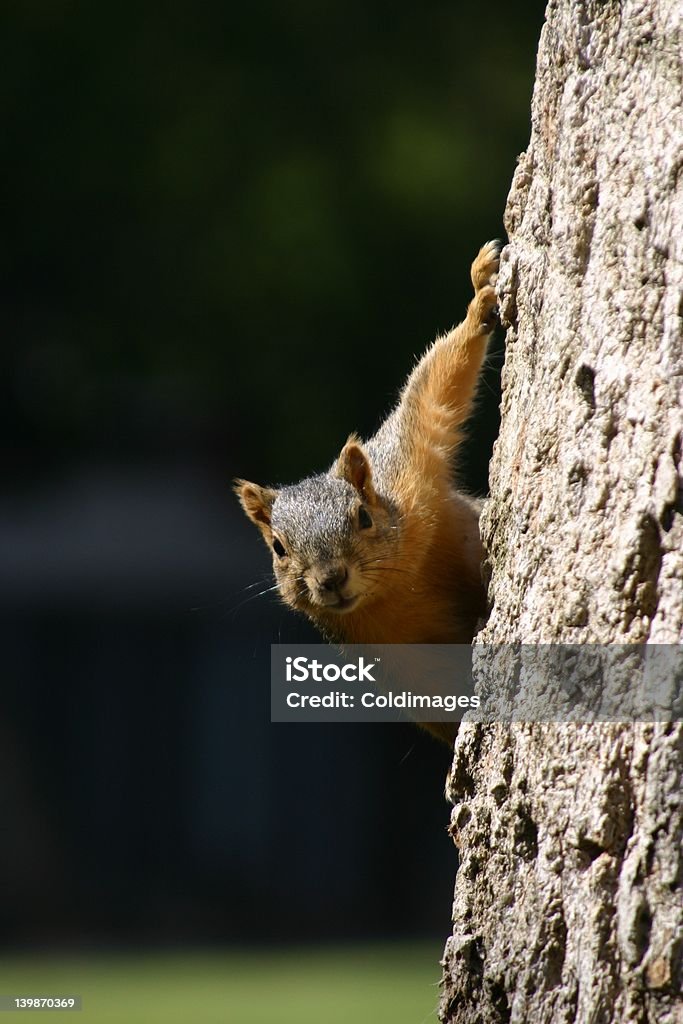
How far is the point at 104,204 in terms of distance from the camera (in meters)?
8.86

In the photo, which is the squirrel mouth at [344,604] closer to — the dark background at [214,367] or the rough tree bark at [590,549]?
the rough tree bark at [590,549]

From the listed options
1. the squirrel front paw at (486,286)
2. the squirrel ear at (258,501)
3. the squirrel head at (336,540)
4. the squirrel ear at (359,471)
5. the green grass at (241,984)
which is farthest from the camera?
the green grass at (241,984)

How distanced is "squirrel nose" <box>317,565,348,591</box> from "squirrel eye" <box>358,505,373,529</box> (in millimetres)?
153

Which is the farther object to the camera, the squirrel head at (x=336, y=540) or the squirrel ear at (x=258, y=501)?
the squirrel ear at (x=258, y=501)

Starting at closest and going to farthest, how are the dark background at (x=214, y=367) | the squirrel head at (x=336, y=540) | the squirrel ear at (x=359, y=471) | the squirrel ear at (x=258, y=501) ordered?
the squirrel head at (x=336, y=540) → the squirrel ear at (x=359, y=471) → the squirrel ear at (x=258, y=501) → the dark background at (x=214, y=367)

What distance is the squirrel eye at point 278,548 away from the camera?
3.65 metres

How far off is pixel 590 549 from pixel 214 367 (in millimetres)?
6575

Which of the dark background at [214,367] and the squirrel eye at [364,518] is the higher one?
the dark background at [214,367]

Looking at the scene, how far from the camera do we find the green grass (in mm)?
6383

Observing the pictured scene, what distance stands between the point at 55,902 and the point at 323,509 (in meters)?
6.55

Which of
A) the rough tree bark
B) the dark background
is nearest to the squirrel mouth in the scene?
the rough tree bark
